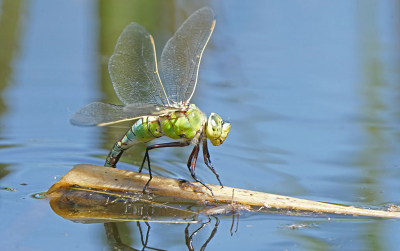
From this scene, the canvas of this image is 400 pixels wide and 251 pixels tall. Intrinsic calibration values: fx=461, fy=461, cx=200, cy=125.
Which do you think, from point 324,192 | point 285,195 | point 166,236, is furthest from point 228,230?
point 324,192

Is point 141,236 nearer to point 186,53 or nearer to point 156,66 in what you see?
point 156,66

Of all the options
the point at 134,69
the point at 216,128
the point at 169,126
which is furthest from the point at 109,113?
the point at 216,128

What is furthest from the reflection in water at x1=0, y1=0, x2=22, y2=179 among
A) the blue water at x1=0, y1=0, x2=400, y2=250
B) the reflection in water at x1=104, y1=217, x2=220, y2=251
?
the reflection in water at x1=104, y1=217, x2=220, y2=251

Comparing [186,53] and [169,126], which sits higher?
[186,53]

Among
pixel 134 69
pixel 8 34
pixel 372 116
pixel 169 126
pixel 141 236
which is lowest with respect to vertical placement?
pixel 141 236

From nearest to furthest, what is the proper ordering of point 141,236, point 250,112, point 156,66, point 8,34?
point 141,236 < point 156,66 < point 250,112 < point 8,34

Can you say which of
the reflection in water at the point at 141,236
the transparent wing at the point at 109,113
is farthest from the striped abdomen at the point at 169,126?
the reflection in water at the point at 141,236

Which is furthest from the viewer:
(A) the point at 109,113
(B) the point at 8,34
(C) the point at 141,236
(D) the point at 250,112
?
(B) the point at 8,34

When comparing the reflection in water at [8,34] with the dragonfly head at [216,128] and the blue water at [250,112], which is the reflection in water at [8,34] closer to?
the blue water at [250,112]
